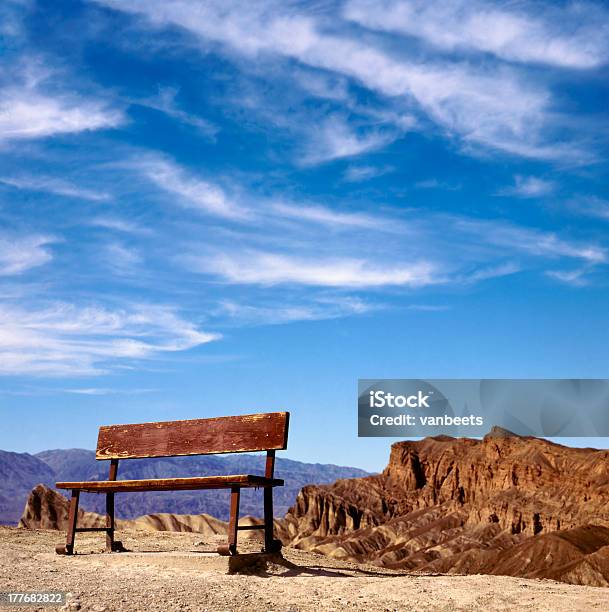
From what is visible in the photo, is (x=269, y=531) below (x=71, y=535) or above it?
above

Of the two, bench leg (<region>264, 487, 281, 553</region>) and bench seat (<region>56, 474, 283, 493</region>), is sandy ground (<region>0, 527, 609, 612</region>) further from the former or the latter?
bench seat (<region>56, 474, 283, 493</region>)

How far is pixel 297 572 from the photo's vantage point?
418 inches

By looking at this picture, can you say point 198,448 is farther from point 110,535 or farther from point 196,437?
point 110,535

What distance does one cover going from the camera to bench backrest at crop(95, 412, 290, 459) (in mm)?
11039

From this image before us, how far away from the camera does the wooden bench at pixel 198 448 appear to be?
10.6m

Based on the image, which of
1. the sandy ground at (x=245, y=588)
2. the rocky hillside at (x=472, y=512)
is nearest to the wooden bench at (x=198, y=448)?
the sandy ground at (x=245, y=588)

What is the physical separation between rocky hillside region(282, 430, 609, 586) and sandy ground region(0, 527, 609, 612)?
73.9 m

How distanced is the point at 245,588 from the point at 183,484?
2043mm

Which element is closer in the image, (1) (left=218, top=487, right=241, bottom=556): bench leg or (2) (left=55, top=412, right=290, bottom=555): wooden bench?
(1) (left=218, top=487, right=241, bottom=556): bench leg

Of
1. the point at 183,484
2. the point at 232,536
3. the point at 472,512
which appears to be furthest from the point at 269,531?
the point at 472,512

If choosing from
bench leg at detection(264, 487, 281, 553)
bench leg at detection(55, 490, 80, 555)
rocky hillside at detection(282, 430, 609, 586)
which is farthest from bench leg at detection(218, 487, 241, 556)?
rocky hillside at detection(282, 430, 609, 586)

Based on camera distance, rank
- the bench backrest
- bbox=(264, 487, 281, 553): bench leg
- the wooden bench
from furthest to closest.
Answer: the bench backrest, bbox=(264, 487, 281, 553): bench leg, the wooden bench

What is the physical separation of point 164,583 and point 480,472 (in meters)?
150

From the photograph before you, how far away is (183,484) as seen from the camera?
10945mm
